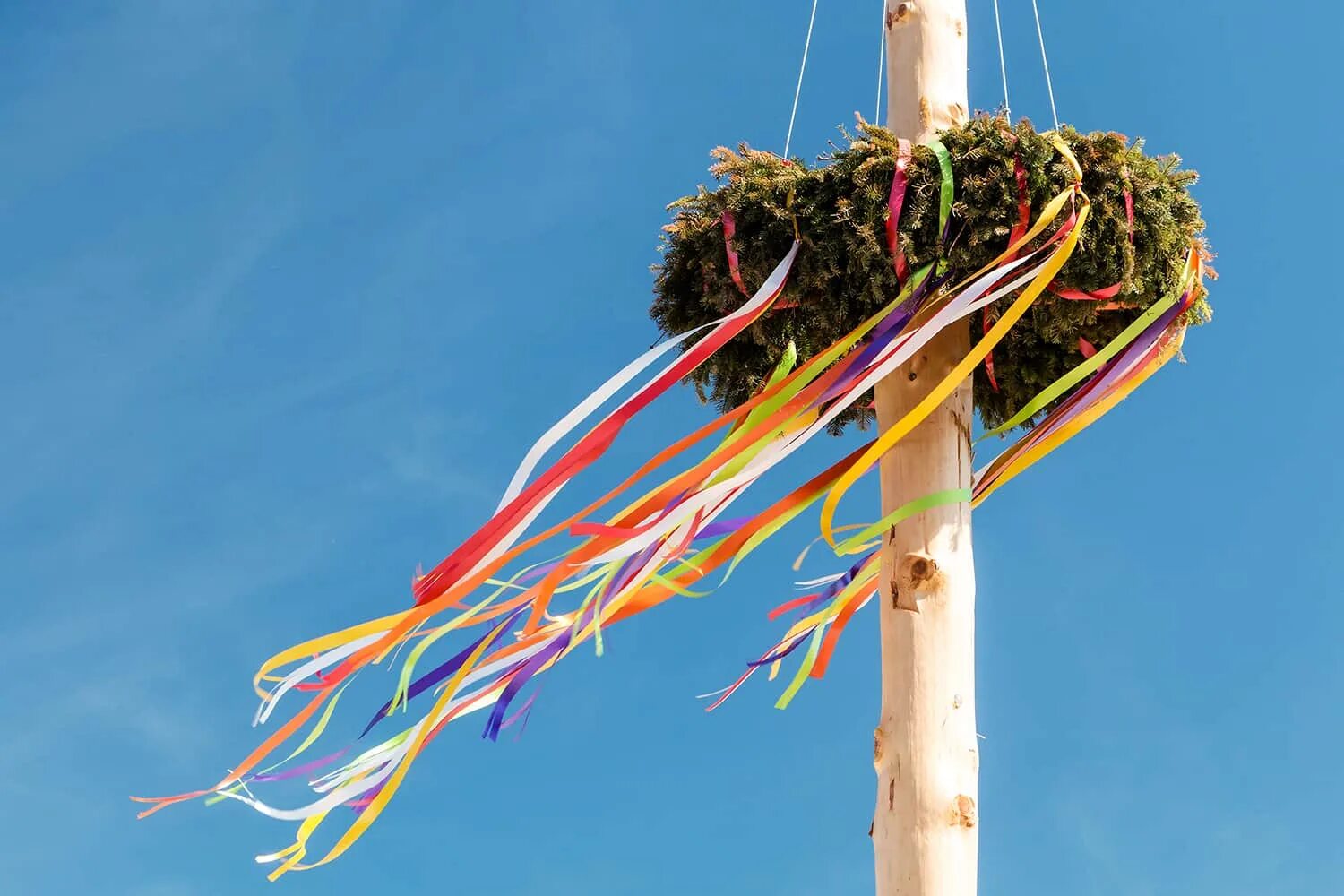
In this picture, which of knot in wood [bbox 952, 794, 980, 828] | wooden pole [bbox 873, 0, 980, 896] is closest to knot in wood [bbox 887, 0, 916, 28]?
wooden pole [bbox 873, 0, 980, 896]

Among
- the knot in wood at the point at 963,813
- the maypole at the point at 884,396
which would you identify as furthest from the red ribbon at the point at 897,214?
the knot in wood at the point at 963,813

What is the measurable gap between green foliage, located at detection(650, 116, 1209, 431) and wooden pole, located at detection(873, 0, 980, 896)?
0.80ft

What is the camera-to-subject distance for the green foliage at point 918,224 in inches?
115

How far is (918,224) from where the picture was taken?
9.52ft

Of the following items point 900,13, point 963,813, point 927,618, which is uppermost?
point 900,13

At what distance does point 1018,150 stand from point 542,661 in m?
1.65

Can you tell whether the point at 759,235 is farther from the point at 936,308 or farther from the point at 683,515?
the point at 683,515

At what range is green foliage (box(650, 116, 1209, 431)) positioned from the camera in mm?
2920

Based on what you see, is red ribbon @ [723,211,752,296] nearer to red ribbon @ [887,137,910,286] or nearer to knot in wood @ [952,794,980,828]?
red ribbon @ [887,137,910,286]

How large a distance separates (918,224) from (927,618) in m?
0.90

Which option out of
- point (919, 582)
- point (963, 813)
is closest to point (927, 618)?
point (919, 582)

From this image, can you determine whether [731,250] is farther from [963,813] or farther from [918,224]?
[963,813]

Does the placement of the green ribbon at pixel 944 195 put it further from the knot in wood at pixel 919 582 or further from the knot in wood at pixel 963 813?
the knot in wood at pixel 963 813

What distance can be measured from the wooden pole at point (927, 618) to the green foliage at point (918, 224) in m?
0.24
